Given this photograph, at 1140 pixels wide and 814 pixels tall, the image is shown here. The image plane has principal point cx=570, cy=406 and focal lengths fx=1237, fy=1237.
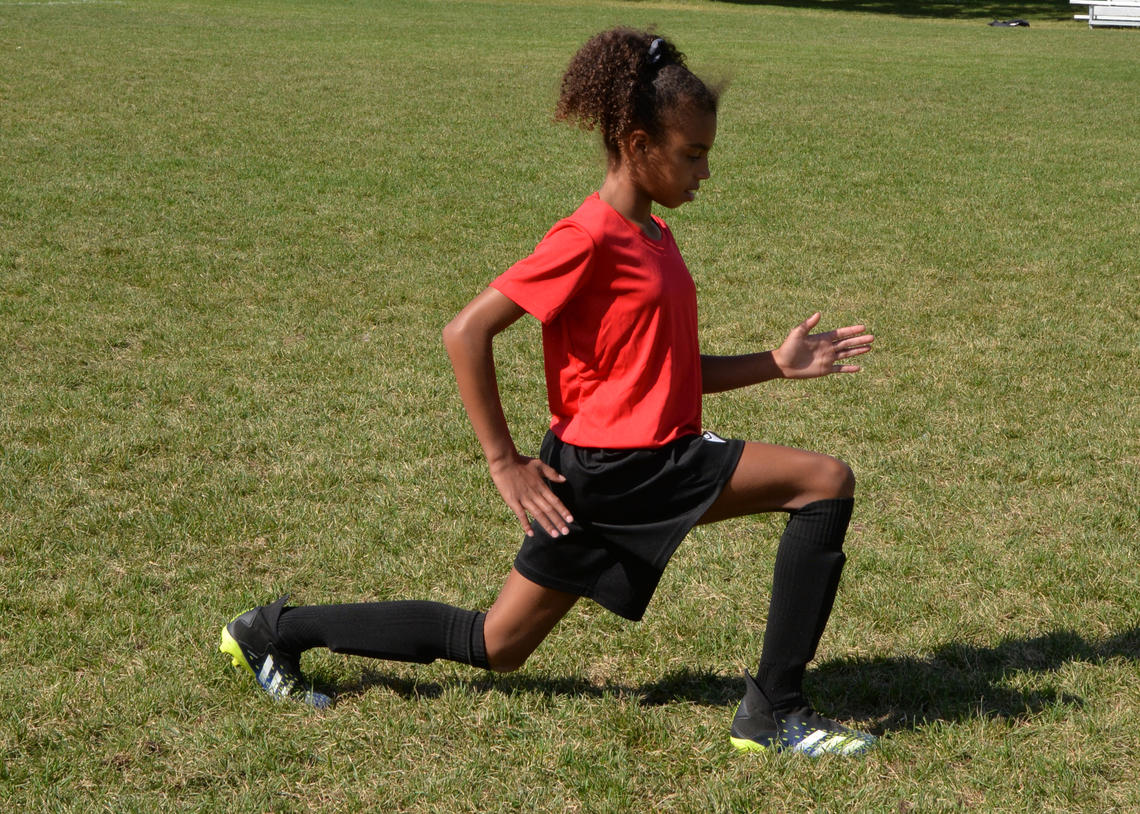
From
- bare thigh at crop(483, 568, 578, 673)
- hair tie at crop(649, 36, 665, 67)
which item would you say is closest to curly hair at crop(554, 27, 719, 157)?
hair tie at crop(649, 36, 665, 67)

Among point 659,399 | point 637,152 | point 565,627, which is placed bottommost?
point 565,627

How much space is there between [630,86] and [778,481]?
3.21 ft

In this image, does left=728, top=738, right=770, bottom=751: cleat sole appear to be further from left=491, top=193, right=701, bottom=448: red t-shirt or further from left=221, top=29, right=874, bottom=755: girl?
left=491, top=193, right=701, bottom=448: red t-shirt

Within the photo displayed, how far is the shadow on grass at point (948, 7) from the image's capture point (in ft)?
123

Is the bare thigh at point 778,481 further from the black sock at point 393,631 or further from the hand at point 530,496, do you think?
the black sock at point 393,631

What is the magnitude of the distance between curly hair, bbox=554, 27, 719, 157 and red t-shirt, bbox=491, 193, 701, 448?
199mm

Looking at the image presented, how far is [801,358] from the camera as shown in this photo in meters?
3.07

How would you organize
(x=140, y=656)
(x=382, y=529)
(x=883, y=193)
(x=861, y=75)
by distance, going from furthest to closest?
(x=861, y=75) → (x=883, y=193) → (x=382, y=529) → (x=140, y=656)

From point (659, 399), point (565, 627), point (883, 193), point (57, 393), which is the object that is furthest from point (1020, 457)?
point (883, 193)

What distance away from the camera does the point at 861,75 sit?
19.8 metres

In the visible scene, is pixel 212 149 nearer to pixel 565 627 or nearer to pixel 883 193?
→ pixel 883 193

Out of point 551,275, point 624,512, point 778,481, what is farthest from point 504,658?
point 551,275

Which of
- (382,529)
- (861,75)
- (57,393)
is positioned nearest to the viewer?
(382,529)

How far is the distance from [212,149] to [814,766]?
1071 centimetres
